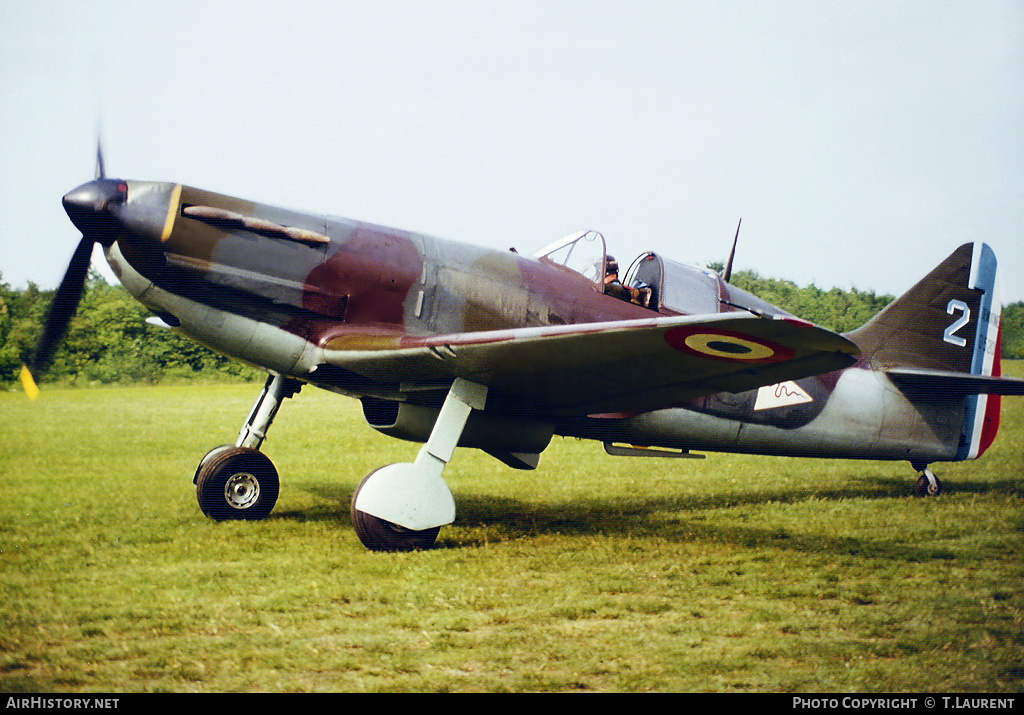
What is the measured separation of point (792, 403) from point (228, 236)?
438cm

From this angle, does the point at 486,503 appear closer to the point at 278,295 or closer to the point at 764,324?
the point at 278,295

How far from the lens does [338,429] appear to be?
12.8 metres

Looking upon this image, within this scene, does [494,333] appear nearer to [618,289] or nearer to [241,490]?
[618,289]

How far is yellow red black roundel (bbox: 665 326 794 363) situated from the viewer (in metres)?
3.45

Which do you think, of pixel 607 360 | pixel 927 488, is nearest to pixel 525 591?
pixel 607 360

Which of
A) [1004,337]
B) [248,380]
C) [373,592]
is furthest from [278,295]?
[248,380]

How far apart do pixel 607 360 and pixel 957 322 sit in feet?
16.6

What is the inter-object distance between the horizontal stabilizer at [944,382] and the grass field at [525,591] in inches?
37.9

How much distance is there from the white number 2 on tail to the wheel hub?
639 cm

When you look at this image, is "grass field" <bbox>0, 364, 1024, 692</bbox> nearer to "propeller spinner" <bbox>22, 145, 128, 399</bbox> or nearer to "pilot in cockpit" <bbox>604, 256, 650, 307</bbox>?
"propeller spinner" <bbox>22, 145, 128, 399</bbox>

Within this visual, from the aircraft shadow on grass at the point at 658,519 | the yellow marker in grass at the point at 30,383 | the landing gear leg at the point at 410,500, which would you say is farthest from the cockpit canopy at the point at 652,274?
the yellow marker in grass at the point at 30,383

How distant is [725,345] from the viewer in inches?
142

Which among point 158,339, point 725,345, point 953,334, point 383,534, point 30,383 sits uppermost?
point 725,345

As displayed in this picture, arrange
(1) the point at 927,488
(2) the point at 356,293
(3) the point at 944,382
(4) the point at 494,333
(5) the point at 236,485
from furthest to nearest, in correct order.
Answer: (1) the point at 927,488
(3) the point at 944,382
(5) the point at 236,485
(2) the point at 356,293
(4) the point at 494,333
